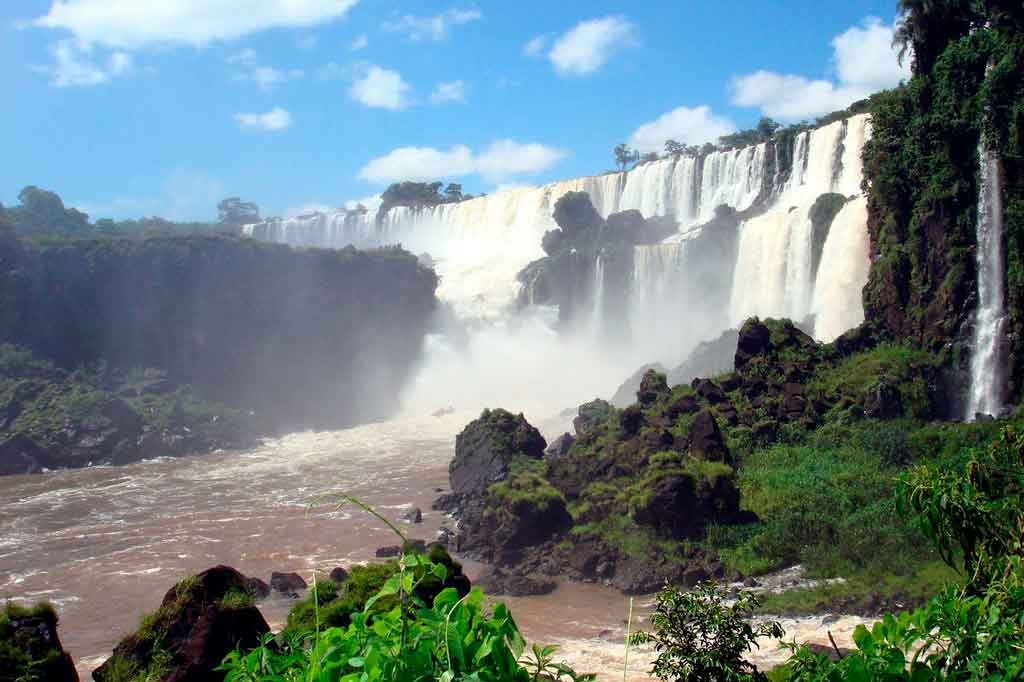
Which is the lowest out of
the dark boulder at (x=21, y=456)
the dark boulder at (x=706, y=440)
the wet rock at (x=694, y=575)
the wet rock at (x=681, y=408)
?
the dark boulder at (x=21, y=456)

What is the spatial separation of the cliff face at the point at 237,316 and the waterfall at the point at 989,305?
3257 centimetres

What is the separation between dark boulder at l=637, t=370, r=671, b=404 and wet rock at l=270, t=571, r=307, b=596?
40.2 ft

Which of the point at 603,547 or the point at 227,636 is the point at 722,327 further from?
the point at 227,636

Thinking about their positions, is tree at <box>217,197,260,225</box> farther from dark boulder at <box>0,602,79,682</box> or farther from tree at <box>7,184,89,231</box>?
dark boulder at <box>0,602,79,682</box>

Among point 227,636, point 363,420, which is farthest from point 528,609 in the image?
point 363,420

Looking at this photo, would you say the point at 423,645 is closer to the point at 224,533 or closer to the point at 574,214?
the point at 224,533

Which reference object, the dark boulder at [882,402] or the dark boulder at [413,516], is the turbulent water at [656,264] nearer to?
the dark boulder at [882,402]

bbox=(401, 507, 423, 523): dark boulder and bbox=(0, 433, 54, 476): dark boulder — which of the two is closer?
bbox=(401, 507, 423, 523): dark boulder

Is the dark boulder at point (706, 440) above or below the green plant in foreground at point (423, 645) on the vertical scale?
below

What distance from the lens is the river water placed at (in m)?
15.4

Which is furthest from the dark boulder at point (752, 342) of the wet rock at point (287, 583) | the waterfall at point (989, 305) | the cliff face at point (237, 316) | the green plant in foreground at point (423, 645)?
the cliff face at point (237, 316)

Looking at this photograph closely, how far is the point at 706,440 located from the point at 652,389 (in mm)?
5594

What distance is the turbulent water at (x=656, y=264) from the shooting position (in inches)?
1326

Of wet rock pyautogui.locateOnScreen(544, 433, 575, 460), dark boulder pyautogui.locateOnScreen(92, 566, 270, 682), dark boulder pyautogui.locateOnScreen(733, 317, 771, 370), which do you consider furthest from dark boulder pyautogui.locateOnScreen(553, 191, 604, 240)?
dark boulder pyautogui.locateOnScreen(92, 566, 270, 682)
